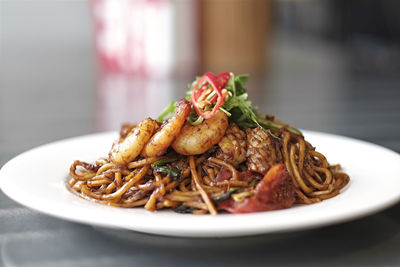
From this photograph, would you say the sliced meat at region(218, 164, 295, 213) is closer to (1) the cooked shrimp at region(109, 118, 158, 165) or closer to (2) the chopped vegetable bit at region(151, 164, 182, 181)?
(2) the chopped vegetable bit at region(151, 164, 182, 181)

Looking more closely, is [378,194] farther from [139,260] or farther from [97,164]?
[97,164]

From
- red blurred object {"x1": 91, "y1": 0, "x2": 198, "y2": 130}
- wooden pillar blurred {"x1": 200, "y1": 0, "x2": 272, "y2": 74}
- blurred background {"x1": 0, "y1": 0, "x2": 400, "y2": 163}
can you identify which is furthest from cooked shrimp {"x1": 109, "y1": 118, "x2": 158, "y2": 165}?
wooden pillar blurred {"x1": 200, "y1": 0, "x2": 272, "y2": 74}

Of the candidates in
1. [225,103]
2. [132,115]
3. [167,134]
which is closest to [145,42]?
[132,115]

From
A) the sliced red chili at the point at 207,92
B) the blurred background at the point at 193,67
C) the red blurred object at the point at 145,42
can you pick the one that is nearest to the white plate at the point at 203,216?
the sliced red chili at the point at 207,92

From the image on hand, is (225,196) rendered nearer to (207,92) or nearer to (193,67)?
(207,92)

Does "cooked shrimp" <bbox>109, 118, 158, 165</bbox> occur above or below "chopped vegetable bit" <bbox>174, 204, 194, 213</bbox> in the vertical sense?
above

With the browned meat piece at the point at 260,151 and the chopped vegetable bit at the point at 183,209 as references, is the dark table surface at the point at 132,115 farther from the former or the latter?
the browned meat piece at the point at 260,151

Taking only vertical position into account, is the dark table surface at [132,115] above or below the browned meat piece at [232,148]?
below
